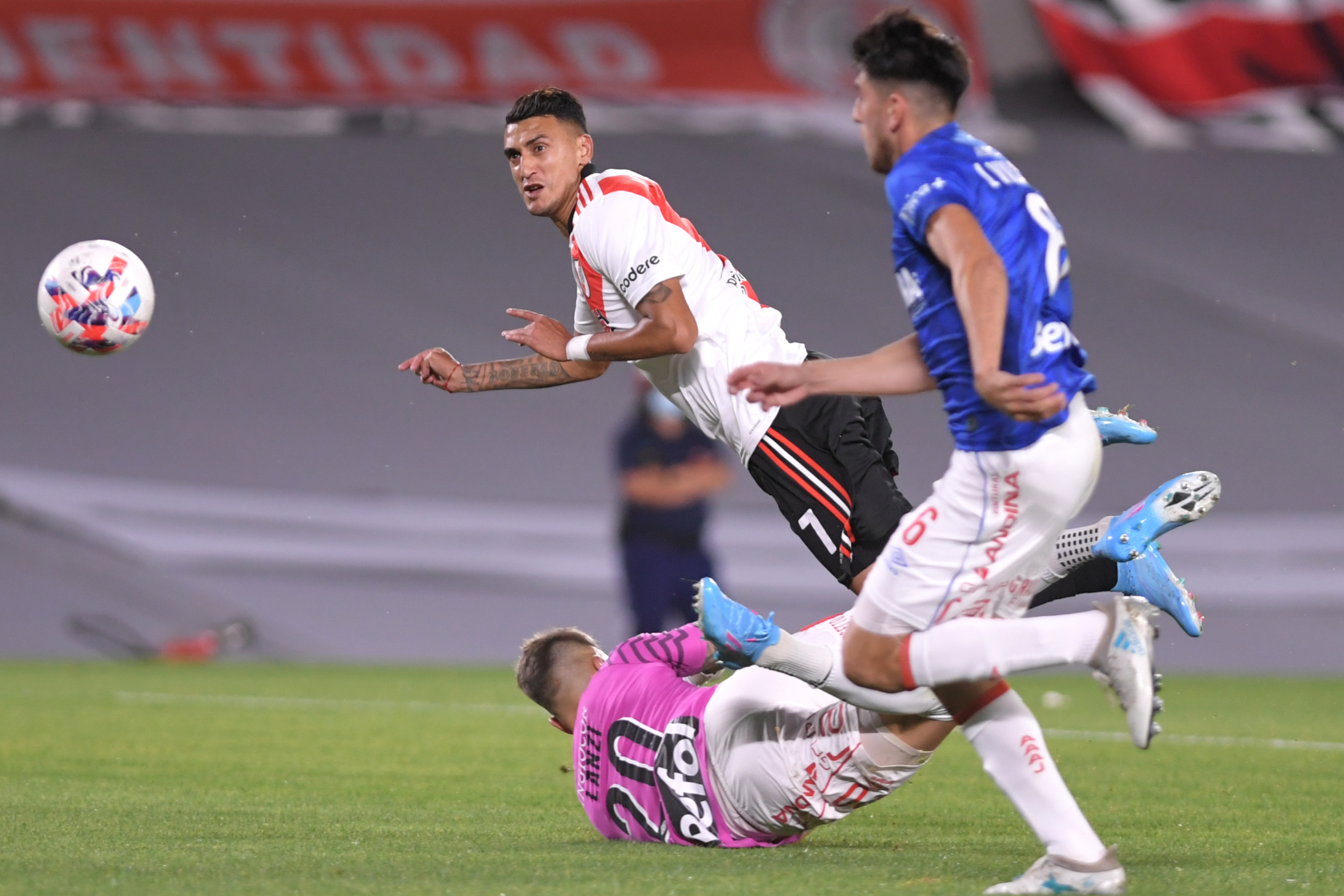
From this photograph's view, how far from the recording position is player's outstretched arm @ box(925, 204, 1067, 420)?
3393 millimetres

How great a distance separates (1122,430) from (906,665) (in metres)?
1.47

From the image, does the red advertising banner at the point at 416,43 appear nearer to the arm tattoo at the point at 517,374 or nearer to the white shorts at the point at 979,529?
the arm tattoo at the point at 517,374

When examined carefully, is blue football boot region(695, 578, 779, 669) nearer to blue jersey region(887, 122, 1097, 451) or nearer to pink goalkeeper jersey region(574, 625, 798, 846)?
pink goalkeeper jersey region(574, 625, 798, 846)

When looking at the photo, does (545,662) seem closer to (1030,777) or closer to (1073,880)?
(1030,777)

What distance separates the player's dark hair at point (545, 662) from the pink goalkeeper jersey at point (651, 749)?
0.70 ft

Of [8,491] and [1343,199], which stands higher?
[1343,199]

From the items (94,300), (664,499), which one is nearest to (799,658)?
(94,300)

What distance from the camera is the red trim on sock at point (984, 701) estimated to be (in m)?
3.77

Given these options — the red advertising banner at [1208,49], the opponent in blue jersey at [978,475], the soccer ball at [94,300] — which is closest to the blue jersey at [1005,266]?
the opponent in blue jersey at [978,475]

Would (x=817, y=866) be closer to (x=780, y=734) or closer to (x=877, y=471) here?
(x=780, y=734)

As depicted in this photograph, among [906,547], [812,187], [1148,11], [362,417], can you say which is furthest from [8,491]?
[906,547]

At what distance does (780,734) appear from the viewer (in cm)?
434

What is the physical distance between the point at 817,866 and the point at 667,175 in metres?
11.4

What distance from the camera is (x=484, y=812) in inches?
207
